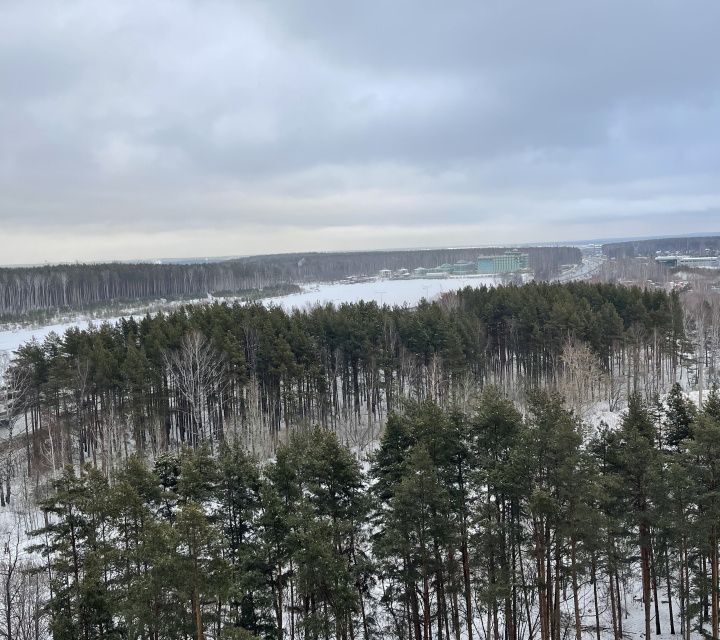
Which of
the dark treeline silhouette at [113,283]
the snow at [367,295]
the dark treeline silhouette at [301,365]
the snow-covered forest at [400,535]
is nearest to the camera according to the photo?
the snow-covered forest at [400,535]

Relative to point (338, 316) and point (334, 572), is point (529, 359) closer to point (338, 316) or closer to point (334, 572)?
point (338, 316)

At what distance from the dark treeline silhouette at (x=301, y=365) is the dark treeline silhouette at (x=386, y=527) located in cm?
1176

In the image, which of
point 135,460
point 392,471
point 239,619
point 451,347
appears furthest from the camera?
point 451,347

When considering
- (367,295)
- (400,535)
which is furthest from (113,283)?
(400,535)

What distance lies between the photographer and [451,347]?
43.0 metres

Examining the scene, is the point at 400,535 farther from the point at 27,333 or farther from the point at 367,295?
the point at 367,295

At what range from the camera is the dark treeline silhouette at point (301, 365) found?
114 feet

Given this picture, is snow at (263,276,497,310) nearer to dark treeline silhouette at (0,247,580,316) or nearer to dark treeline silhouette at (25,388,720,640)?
dark treeline silhouette at (0,247,580,316)

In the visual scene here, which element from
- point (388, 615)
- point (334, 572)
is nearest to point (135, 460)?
point (334, 572)

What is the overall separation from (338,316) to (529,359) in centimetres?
1957

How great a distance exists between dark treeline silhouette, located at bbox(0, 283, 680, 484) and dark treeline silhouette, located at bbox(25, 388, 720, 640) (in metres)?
11.8

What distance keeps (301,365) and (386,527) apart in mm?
22981

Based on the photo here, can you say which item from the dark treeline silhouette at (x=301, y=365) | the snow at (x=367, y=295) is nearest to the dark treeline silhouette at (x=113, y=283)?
the snow at (x=367, y=295)

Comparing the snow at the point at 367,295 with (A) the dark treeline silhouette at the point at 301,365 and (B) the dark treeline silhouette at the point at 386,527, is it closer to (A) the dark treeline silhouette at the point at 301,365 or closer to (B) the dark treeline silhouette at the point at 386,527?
(A) the dark treeline silhouette at the point at 301,365
